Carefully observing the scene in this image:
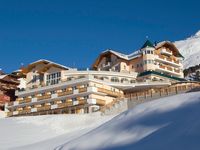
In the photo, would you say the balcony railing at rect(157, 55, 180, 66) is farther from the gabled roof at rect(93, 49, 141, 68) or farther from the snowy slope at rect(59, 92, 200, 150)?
the snowy slope at rect(59, 92, 200, 150)

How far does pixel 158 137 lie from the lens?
45.6ft

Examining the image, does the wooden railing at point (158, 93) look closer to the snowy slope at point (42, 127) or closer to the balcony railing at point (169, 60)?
the snowy slope at point (42, 127)

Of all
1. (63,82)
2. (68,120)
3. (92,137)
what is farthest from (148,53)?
(92,137)

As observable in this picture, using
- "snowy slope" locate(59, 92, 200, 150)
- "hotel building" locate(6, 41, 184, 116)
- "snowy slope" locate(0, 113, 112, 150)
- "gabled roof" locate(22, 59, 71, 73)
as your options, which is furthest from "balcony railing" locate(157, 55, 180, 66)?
"snowy slope" locate(59, 92, 200, 150)

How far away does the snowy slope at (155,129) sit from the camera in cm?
1305

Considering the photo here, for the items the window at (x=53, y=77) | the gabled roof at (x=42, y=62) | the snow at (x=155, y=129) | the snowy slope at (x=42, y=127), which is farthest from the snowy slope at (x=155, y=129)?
the gabled roof at (x=42, y=62)

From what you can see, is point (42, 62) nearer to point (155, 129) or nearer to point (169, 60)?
point (169, 60)

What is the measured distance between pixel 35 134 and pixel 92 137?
1836 centimetres

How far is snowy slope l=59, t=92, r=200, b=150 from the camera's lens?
42.8 ft

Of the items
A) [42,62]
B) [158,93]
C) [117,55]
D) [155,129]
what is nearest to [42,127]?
[158,93]

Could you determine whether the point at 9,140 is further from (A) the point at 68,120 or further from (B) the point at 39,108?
(B) the point at 39,108

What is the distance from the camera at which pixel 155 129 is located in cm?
1496

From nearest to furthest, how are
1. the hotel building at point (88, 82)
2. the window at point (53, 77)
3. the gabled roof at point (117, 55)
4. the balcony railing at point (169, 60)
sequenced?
the hotel building at point (88, 82) < the window at point (53, 77) < the gabled roof at point (117, 55) < the balcony railing at point (169, 60)

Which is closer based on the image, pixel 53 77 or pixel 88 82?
pixel 88 82
